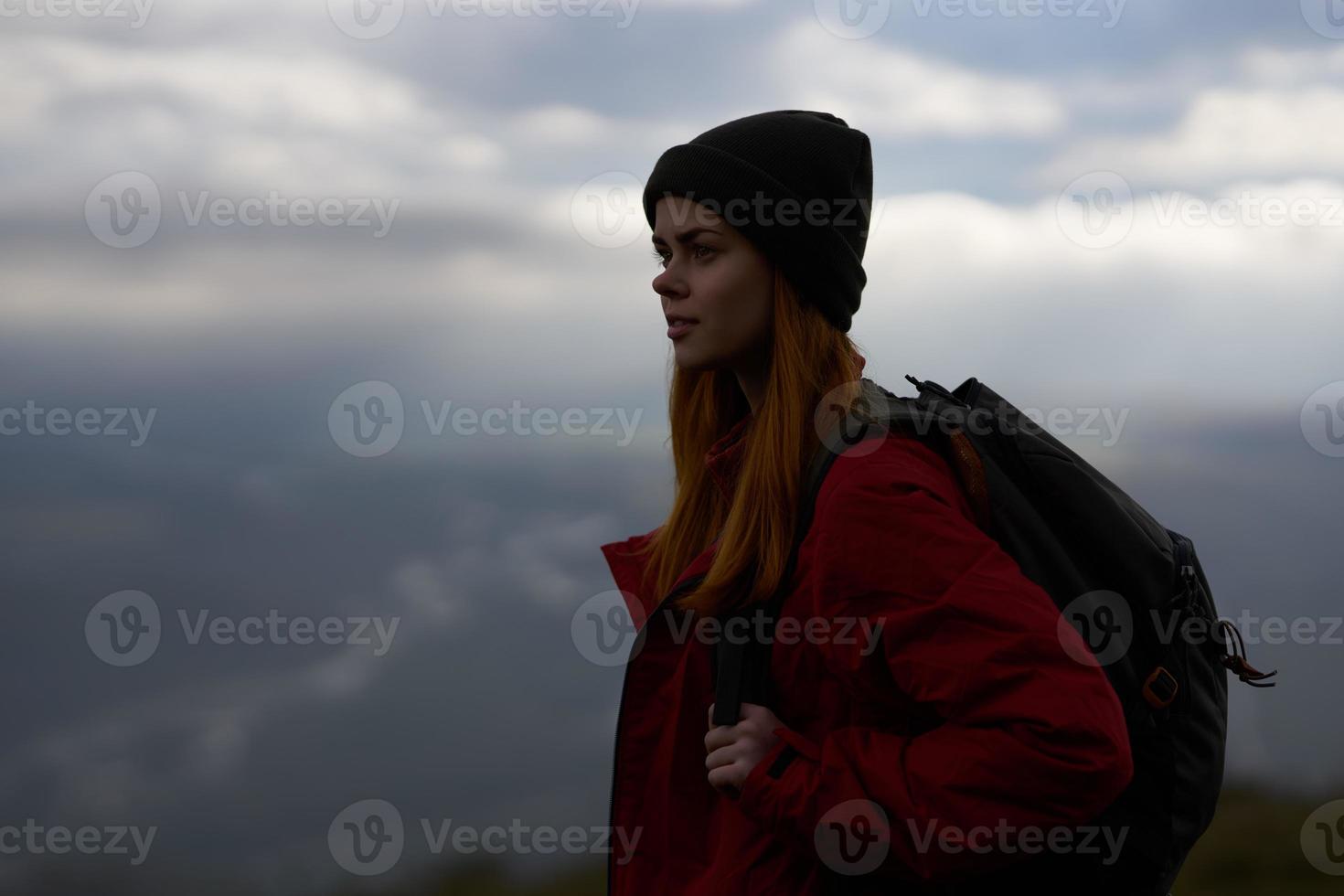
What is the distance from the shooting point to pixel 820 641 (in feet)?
6.32

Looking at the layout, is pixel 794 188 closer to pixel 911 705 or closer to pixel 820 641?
pixel 820 641

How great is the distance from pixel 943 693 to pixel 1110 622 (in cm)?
34

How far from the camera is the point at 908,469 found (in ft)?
6.18

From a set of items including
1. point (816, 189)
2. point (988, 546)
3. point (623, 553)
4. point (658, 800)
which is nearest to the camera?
point (988, 546)

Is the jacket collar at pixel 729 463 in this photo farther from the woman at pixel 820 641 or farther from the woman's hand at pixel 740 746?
the woman's hand at pixel 740 746

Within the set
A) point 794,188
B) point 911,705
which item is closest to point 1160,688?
point 911,705

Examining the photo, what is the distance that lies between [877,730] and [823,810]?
6.1 inches

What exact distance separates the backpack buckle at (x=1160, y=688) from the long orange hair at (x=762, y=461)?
61 cm

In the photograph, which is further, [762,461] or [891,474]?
[762,461]

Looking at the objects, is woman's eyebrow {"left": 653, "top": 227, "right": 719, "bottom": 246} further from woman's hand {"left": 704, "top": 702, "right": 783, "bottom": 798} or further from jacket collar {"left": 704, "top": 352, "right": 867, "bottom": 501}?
woman's hand {"left": 704, "top": 702, "right": 783, "bottom": 798}

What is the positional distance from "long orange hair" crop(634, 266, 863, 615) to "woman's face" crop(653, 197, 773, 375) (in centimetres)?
4

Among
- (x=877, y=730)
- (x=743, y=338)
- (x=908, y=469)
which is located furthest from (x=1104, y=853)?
(x=743, y=338)

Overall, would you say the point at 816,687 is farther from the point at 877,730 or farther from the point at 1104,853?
the point at 1104,853

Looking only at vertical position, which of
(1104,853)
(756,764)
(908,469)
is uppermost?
(908,469)
